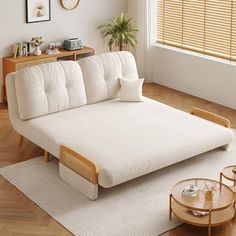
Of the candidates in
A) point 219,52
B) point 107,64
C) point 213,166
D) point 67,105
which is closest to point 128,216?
point 213,166

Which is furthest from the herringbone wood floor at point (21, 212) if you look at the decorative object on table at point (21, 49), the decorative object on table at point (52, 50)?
the decorative object on table at point (52, 50)

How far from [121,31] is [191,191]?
4.23 metres

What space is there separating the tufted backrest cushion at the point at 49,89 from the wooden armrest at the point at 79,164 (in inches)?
33.5

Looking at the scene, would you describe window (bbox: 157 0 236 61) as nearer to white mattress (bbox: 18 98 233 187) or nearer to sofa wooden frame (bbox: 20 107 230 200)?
white mattress (bbox: 18 98 233 187)

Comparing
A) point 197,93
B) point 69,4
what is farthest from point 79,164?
point 69,4

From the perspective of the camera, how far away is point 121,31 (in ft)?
29.4

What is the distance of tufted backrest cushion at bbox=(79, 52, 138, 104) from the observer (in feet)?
23.3

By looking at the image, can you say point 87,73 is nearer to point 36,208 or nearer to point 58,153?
point 58,153

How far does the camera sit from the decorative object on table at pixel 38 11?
27.3ft

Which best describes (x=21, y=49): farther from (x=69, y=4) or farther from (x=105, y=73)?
(x=105, y=73)

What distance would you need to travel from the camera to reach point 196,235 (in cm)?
511

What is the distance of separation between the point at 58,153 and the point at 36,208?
74cm

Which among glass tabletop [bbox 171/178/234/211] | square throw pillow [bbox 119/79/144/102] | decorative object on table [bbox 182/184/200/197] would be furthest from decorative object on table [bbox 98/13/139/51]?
decorative object on table [bbox 182/184/200/197]

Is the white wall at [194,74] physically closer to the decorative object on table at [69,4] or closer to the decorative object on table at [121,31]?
the decorative object on table at [121,31]
